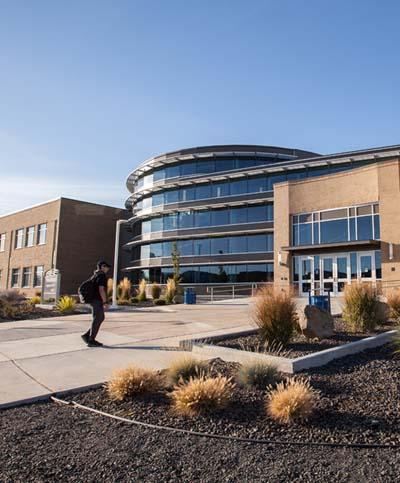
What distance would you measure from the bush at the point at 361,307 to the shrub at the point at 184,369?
5120mm

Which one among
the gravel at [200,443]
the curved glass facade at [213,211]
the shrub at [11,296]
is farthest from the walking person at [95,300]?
the curved glass facade at [213,211]

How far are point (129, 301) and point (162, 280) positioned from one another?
18.0 metres

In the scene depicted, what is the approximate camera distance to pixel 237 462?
3.66 meters

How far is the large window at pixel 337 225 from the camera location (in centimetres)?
2688

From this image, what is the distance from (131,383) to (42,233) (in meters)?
48.0

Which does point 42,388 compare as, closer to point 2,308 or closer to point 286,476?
point 286,476

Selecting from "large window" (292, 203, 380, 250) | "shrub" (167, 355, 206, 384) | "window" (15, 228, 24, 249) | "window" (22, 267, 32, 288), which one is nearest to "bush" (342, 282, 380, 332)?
"shrub" (167, 355, 206, 384)

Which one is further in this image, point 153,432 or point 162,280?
point 162,280

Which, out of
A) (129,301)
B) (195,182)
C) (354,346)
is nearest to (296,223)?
(129,301)

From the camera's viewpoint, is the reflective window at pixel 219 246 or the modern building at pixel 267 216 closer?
the modern building at pixel 267 216

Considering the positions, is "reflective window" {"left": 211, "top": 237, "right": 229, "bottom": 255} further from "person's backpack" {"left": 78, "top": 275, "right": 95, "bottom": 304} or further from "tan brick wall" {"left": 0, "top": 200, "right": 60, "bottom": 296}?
"person's backpack" {"left": 78, "top": 275, "right": 95, "bottom": 304}

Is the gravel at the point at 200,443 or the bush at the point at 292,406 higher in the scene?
the bush at the point at 292,406

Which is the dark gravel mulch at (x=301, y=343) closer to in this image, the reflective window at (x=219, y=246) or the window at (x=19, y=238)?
the reflective window at (x=219, y=246)

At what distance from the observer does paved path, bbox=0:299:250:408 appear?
620 cm
